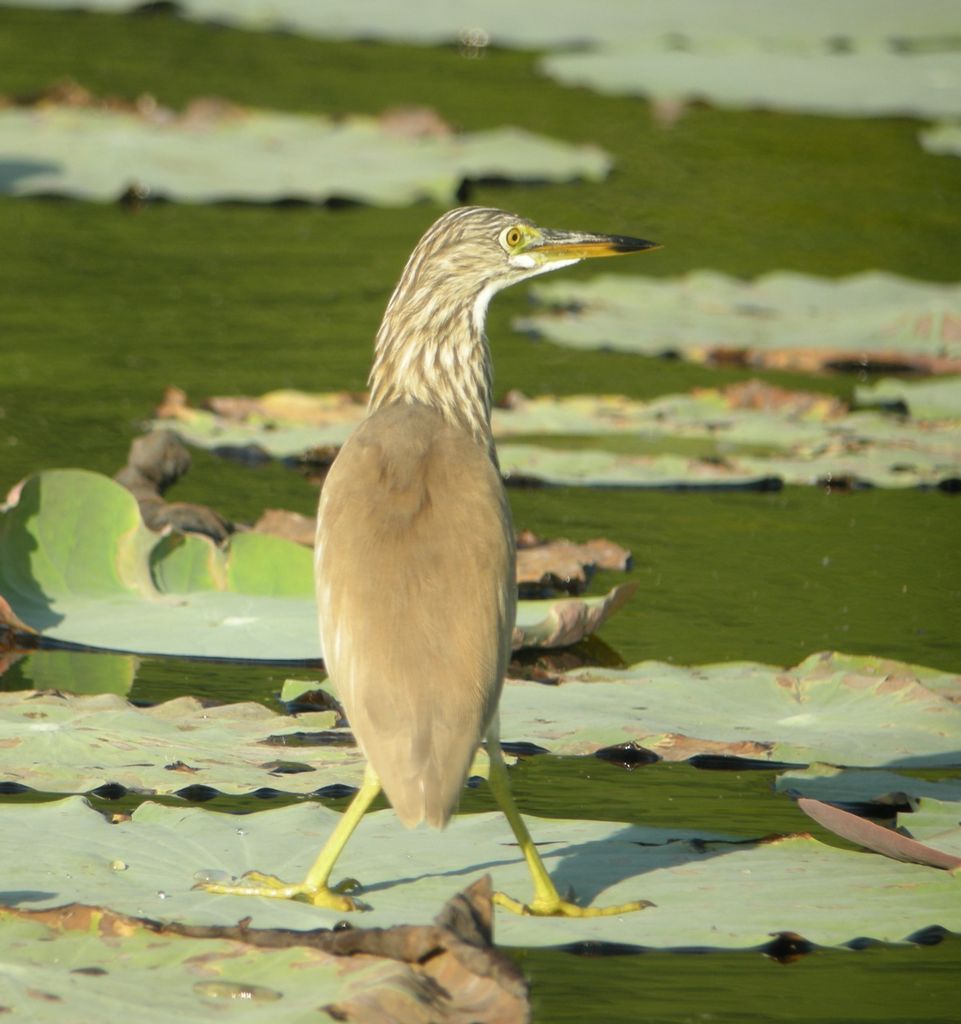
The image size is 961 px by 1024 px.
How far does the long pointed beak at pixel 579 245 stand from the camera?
4.36 metres

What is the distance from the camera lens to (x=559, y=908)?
11.0 feet

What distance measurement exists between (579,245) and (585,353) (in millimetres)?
3830

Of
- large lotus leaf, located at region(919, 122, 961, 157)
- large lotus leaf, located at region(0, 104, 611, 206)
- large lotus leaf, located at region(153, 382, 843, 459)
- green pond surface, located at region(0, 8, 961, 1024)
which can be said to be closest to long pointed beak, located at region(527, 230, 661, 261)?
green pond surface, located at region(0, 8, 961, 1024)

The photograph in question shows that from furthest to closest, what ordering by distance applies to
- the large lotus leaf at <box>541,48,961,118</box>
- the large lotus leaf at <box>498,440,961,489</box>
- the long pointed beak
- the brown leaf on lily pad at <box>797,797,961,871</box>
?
the large lotus leaf at <box>541,48,961,118</box> → the large lotus leaf at <box>498,440,961,489</box> → the long pointed beak → the brown leaf on lily pad at <box>797,797,961,871</box>

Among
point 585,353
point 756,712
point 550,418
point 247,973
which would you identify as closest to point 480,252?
point 756,712

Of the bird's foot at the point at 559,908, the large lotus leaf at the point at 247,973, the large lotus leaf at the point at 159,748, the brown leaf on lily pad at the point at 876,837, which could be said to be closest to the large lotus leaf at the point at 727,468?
the large lotus leaf at the point at 159,748

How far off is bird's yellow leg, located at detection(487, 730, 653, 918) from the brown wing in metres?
0.20

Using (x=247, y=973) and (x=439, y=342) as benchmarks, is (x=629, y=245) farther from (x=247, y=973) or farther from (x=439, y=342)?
(x=247, y=973)

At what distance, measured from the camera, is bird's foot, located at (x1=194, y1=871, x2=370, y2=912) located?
10.8 ft

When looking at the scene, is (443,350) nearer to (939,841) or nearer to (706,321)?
(939,841)

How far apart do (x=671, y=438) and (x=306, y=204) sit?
395 cm

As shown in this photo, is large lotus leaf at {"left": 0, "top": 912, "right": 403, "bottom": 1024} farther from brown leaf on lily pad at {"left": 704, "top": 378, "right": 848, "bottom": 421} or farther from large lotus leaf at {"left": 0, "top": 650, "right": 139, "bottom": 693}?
brown leaf on lily pad at {"left": 704, "top": 378, "right": 848, "bottom": 421}

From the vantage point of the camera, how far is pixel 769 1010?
3154mm

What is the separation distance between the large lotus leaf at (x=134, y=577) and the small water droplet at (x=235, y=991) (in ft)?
6.36
